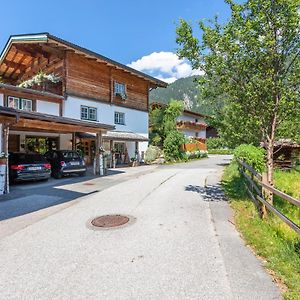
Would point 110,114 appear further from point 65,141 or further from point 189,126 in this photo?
point 189,126

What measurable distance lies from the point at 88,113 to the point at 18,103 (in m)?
5.56

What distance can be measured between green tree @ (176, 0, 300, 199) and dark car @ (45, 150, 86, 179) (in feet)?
32.3

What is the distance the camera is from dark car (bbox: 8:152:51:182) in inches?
504

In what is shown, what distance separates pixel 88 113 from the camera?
2269 cm

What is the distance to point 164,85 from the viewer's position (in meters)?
30.8

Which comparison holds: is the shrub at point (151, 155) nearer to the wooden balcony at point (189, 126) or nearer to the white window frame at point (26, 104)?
the white window frame at point (26, 104)

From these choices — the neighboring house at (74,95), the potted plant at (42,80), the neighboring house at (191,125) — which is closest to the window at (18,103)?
the neighboring house at (74,95)

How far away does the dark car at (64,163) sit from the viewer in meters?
15.2

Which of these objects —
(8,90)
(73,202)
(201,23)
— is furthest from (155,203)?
(8,90)

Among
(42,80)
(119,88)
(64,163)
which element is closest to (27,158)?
(64,163)

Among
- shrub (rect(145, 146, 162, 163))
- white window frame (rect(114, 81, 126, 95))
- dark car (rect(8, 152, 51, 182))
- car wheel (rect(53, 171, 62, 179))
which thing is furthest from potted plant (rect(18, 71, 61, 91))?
shrub (rect(145, 146, 162, 163))

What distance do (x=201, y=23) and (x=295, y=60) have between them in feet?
9.31

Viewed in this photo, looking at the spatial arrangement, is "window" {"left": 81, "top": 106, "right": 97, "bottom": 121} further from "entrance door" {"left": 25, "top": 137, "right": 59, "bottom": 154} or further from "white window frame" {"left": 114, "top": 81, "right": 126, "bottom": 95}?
"white window frame" {"left": 114, "top": 81, "right": 126, "bottom": 95}

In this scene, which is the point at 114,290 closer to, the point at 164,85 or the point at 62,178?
the point at 62,178
